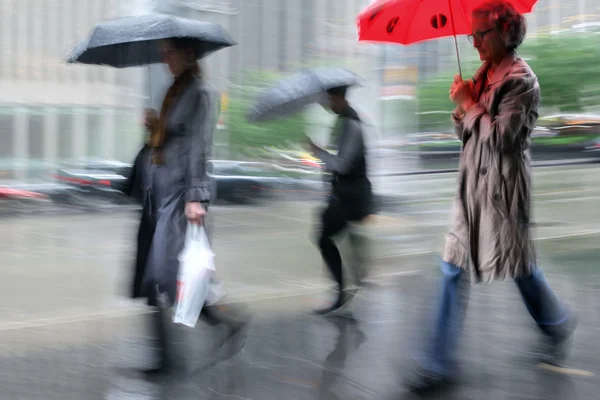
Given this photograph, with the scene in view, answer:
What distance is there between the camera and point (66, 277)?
791 cm

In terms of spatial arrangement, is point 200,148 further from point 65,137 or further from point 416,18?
point 65,137

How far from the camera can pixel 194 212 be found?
4.34 metres

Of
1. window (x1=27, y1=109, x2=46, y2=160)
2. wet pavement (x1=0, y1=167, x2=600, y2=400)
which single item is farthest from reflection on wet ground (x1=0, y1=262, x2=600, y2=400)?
window (x1=27, y1=109, x2=46, y2=160)

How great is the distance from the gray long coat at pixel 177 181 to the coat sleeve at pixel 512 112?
1.41 m

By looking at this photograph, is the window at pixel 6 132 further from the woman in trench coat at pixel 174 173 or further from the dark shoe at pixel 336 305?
the woman in trench coat at pixel 174 173

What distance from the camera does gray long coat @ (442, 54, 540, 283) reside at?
4.04 m

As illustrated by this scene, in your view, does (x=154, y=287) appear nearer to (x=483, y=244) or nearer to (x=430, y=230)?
(x=483, y=244)

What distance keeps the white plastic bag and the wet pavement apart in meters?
0.39

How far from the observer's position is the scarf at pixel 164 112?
4418 mm

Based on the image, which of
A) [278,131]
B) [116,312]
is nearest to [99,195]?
[278,131]

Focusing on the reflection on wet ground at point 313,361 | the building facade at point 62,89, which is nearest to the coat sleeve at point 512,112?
the reflection on wet ground at point 313,361

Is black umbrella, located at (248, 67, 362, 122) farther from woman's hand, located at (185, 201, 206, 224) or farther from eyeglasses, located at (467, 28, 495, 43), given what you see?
eyeglasses, located at (467, 28, 495, 43)

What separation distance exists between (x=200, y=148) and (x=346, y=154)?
1.48 metres

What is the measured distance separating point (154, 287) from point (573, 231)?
22.9 ft
